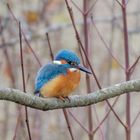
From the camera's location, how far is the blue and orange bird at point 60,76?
2.59m

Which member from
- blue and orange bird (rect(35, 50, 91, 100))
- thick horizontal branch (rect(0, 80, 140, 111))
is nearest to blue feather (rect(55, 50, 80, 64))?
blue and orange bird (rect(35, 50, 91, 100))

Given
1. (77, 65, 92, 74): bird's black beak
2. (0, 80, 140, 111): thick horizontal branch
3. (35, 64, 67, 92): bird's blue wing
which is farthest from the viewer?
(35, 64, 67, 92): bird's blue wing

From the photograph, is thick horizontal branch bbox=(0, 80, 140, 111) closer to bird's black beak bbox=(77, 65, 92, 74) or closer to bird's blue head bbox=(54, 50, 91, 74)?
bird's black beak bbox=(77, 65, 92, 74)

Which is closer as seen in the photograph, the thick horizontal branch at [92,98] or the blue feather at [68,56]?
the thick horizontal branch at [92,98]

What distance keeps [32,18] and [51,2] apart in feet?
1.41

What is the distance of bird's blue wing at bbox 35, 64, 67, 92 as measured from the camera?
2.63 meters

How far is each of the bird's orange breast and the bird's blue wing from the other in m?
0.02

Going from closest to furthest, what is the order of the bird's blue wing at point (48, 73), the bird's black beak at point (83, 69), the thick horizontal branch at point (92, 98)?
the thick horizontal branch at point (92, 98), the bird's black beak at point (83, 69), the bird's blue wing at point (48, 73)

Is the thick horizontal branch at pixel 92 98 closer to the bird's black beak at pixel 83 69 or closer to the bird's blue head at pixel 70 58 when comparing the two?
the bird's black beak at pixel 83 69

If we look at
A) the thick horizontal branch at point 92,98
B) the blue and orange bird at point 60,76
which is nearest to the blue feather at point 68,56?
the blue and orange bird at point 60,76

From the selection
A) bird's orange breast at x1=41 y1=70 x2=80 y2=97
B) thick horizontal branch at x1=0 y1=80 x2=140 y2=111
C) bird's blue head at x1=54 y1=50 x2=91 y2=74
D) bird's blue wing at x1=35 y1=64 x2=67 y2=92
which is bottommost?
thick horizontal branch at x1=0 y1=80 x2=140 y2=111

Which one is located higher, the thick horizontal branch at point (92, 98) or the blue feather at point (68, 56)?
the blue feather at point (68, 56)

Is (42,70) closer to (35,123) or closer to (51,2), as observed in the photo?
(35,123)

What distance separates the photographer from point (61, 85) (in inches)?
103
